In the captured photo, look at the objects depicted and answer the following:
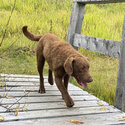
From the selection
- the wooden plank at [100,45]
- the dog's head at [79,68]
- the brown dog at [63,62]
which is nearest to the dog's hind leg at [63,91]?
the brown dog at [63,62]

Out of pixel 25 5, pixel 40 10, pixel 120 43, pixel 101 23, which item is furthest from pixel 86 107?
pixel 25 5

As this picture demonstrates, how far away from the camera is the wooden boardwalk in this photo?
2.14 metres

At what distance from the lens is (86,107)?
265 cm

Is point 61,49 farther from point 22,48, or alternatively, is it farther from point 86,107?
point 22,48

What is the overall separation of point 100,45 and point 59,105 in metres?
1.02

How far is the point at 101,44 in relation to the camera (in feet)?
9.91

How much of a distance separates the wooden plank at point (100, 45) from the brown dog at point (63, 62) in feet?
→ 1.55

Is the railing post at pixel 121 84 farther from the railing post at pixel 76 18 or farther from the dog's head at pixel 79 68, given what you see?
the railing post at pixel 76 18

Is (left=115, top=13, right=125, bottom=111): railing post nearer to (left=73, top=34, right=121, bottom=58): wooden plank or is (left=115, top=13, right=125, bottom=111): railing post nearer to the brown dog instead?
(left=73, top=34, right=121, bottom=58): wooden plank

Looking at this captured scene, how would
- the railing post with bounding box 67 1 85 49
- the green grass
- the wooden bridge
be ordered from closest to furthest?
the wooden bridge
the railing post with bounding box 67 1 85 49
the green grass

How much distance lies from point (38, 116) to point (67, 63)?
0.62 metres

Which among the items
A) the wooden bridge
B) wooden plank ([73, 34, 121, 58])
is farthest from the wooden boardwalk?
wooden plank ([73, 34, 121, 58])

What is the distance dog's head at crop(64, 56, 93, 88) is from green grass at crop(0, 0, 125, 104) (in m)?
0.94

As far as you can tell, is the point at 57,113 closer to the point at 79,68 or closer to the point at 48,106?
the point at 48,106
